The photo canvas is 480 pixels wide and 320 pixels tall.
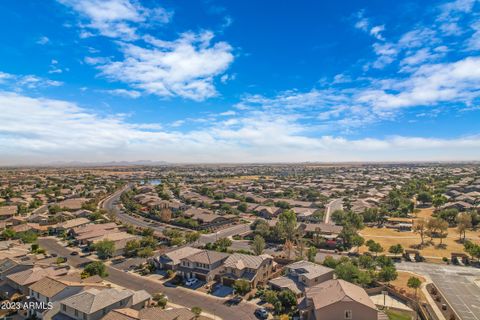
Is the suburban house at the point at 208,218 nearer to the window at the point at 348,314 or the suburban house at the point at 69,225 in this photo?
the suburban house at the point at 69,225

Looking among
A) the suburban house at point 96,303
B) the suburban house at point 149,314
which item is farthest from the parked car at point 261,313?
the suburban house at point 96,303

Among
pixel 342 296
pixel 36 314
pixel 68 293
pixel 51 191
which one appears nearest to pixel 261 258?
pixel 342 296

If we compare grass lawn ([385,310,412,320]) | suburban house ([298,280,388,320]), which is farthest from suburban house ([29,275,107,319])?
grass lawn ([385,310,412,320])

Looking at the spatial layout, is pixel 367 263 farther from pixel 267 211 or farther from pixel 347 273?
pixel 267 211

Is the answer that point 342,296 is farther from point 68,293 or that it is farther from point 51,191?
point 51,191

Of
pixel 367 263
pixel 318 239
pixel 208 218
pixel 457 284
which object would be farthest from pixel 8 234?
pixel 457 284

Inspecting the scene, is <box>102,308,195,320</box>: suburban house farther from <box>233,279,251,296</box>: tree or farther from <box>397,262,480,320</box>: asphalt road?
<box>397,262,480,320</box>: asphalt road
